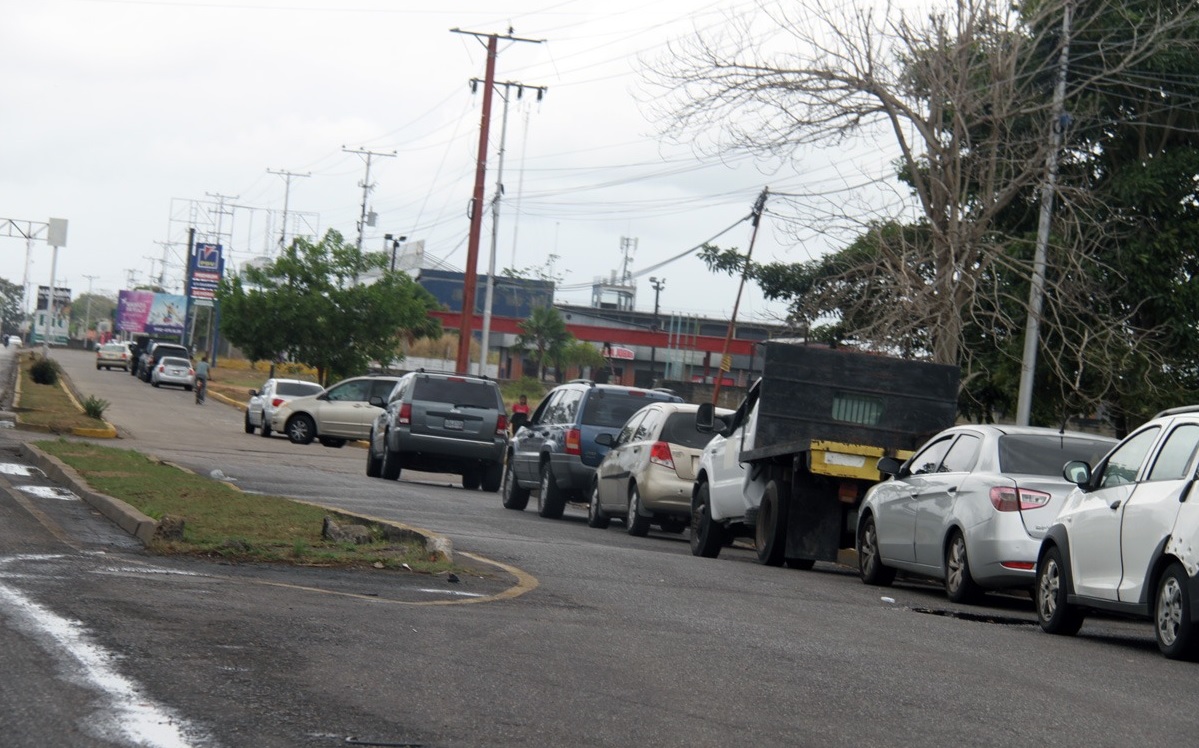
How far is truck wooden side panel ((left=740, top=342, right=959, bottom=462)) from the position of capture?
15.6 meters

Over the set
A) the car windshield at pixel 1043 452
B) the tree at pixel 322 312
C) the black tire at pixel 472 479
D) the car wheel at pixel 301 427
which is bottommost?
the black tire at pixel 472 479

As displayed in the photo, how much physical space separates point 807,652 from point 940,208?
15.4 meters

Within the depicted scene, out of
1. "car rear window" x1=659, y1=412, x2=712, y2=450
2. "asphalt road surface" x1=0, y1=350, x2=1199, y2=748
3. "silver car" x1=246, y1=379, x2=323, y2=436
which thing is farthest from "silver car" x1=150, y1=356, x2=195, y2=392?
"asphalt road surface" x1=0, y1=350, x2=1199, y2=748

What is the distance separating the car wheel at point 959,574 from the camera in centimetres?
1239

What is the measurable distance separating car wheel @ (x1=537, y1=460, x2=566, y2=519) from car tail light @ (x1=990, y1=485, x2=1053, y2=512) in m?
9.46

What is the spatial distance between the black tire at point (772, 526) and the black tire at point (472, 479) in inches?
473

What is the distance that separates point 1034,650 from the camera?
379 inches

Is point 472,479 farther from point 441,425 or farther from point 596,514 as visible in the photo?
point 596,514

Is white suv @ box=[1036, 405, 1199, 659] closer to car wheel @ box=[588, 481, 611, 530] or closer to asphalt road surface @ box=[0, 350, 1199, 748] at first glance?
asphalt road surface @ box=[0, 350, 1199, 748]

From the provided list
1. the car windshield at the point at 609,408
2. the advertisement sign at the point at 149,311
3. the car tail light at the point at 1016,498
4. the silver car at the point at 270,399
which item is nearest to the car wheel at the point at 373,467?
the car windshield at the point at 609,408

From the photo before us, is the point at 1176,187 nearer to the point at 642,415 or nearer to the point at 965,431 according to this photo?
the point at 642,415

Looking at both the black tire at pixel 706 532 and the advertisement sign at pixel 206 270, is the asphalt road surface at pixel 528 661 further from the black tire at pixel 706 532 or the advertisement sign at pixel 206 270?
the advertisement sign at pixel 206 270

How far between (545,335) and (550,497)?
61.3 meters

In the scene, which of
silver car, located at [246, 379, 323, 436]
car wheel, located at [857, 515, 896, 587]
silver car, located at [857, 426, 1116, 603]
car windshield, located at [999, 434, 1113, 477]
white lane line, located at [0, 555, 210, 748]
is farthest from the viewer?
silver car, located at [246, 379, 323, 436]
